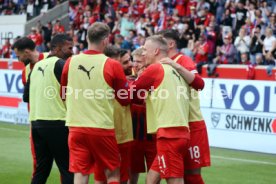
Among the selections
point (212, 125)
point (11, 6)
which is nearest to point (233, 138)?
point (212, 125)

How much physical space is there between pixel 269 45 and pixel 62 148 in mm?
13186

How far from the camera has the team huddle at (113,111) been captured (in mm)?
7430

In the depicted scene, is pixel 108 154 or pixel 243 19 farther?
pixel 243 19

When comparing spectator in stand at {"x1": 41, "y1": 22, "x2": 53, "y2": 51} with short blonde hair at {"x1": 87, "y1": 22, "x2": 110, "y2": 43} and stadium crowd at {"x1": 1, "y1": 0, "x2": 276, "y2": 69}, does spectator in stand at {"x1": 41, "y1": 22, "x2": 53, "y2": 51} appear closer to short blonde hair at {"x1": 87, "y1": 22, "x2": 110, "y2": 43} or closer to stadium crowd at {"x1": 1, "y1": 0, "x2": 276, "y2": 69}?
stadium crowd at {"x1": 1, "y1": 0, "x2": 276, "y2": 69}

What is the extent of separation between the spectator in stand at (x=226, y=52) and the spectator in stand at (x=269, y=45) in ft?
4.16

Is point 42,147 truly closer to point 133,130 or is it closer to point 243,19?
point 133,130

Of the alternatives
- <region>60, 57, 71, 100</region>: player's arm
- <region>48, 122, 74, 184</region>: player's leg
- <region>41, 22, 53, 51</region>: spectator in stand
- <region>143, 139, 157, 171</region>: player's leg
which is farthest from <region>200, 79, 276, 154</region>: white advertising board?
<region>41, 22, 53, 51</region>: spectator in stand

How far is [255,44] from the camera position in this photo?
2091 cm

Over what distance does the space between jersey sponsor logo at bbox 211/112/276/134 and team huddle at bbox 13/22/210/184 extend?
6.41 m

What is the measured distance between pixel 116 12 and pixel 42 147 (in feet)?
70.2

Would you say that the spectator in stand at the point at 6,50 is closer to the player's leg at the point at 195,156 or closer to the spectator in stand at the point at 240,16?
the spectator in stand at the point at 240,16

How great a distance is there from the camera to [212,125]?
50.9 feet

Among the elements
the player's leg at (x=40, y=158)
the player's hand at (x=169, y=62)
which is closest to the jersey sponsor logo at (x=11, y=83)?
the player's leg at (x=40, y=158)

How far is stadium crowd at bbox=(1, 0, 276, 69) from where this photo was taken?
21203mm
